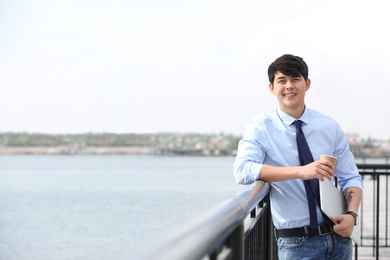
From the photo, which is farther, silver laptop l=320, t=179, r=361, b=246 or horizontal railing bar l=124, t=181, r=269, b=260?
silver laptop l=320, t=179, r=361, b=246

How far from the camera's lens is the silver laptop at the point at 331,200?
3049 mm

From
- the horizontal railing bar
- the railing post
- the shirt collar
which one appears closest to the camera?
the horizontal railing bar

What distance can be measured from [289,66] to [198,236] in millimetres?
1750

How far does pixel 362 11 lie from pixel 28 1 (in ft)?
351

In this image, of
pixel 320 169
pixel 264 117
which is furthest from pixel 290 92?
pixel 320 169

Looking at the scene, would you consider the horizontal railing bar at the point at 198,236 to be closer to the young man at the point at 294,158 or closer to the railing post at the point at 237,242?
the railing post at the point at 237,242

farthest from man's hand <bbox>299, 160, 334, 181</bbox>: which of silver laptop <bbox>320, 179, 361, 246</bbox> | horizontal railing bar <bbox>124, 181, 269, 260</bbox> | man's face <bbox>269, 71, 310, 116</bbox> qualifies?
horizontal railing bar <bbox>124, 181, 269, 260</bbox>

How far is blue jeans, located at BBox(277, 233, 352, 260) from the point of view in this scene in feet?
10.2

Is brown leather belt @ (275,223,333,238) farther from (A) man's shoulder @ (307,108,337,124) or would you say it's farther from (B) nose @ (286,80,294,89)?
(B) nose @ (286,80,294,89)

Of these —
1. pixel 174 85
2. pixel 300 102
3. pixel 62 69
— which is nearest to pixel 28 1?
pixel 62 69

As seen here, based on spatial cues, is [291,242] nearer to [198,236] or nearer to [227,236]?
[227,236]

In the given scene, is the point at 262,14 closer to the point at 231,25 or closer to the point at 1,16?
the point at 231,25

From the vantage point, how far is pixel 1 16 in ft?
560

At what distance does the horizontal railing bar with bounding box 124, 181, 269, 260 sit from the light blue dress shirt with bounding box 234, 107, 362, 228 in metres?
0.77
